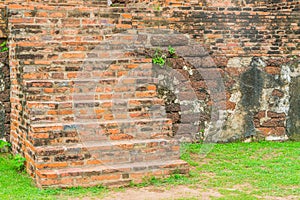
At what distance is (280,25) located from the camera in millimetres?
8211

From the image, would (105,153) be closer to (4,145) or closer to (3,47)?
(4,145)

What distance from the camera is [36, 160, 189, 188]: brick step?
5156 millimetres

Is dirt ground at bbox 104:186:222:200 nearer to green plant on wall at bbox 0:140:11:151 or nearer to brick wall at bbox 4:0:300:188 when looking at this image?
brick wall at bbox 4:0:300:188

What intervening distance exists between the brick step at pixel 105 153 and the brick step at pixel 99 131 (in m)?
0.09

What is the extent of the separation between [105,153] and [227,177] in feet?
4.84

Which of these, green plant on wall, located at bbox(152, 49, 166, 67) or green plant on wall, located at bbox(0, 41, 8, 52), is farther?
green plant on wall, located at bbox(152, 49, 166, 67)

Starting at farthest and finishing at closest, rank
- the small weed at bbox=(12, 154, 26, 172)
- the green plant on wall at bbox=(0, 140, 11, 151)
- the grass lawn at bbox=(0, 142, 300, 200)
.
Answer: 1. the green plant on wall at bbox=(0, 140, 11, 151)
2. the small weed at bbox=(12, 154, 26, 172)
3. the grass lawn at bbox=(0, 142, 300, 200)

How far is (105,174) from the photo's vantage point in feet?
17.4

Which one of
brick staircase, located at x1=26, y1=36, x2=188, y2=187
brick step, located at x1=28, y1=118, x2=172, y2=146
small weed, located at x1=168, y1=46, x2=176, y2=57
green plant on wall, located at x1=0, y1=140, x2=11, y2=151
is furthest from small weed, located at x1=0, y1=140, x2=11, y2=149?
small weed, located at x1=168, y1=46, x2=176, y2=57

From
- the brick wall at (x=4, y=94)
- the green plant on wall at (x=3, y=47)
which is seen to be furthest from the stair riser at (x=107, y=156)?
the green plant on wall at (x=3, y=47)

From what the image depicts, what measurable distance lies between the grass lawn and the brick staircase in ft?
0.53

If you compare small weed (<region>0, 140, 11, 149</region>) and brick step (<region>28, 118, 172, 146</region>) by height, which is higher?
brick step (<region>28, 118, 172, 146</region>)

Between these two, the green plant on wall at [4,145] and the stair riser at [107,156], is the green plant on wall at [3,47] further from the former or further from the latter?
the stair riser at [107,156]

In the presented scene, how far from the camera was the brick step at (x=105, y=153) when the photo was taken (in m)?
5.30
